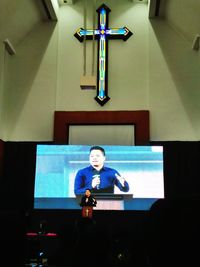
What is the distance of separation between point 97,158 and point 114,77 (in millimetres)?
1446

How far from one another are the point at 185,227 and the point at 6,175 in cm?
525

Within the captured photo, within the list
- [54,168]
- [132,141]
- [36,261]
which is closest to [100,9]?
[132,141]

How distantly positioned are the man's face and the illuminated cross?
963 mm

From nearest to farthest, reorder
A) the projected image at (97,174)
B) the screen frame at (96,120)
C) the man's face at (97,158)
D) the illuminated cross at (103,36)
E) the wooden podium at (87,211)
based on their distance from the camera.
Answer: the wooden podium at (87,211) < the projected image at (97,174) < the man's face at (97,158) < the screen frame at (96,120) < the illuminated cross at (103,36)

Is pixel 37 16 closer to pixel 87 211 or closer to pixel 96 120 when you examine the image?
pixel 96 120

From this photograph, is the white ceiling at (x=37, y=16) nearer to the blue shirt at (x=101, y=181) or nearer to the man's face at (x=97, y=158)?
the man's face at (x=97, y=158)

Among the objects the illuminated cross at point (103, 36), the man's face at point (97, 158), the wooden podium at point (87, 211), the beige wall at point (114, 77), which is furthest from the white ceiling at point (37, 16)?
the wooden podium at point (87, 211)

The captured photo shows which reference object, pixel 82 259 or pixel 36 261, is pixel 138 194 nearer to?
pixel 36 261

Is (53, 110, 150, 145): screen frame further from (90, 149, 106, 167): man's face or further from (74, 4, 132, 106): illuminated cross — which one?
(90, 149, 106, 167): man's face

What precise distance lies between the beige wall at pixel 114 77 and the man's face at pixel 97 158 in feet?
2.71

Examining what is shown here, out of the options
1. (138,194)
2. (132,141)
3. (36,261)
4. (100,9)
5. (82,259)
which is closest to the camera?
(82,259)

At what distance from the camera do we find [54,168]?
595 cm

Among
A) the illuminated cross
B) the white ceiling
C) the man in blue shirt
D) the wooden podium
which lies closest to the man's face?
the man in blue shirt

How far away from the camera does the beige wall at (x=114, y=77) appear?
634 centimetres
